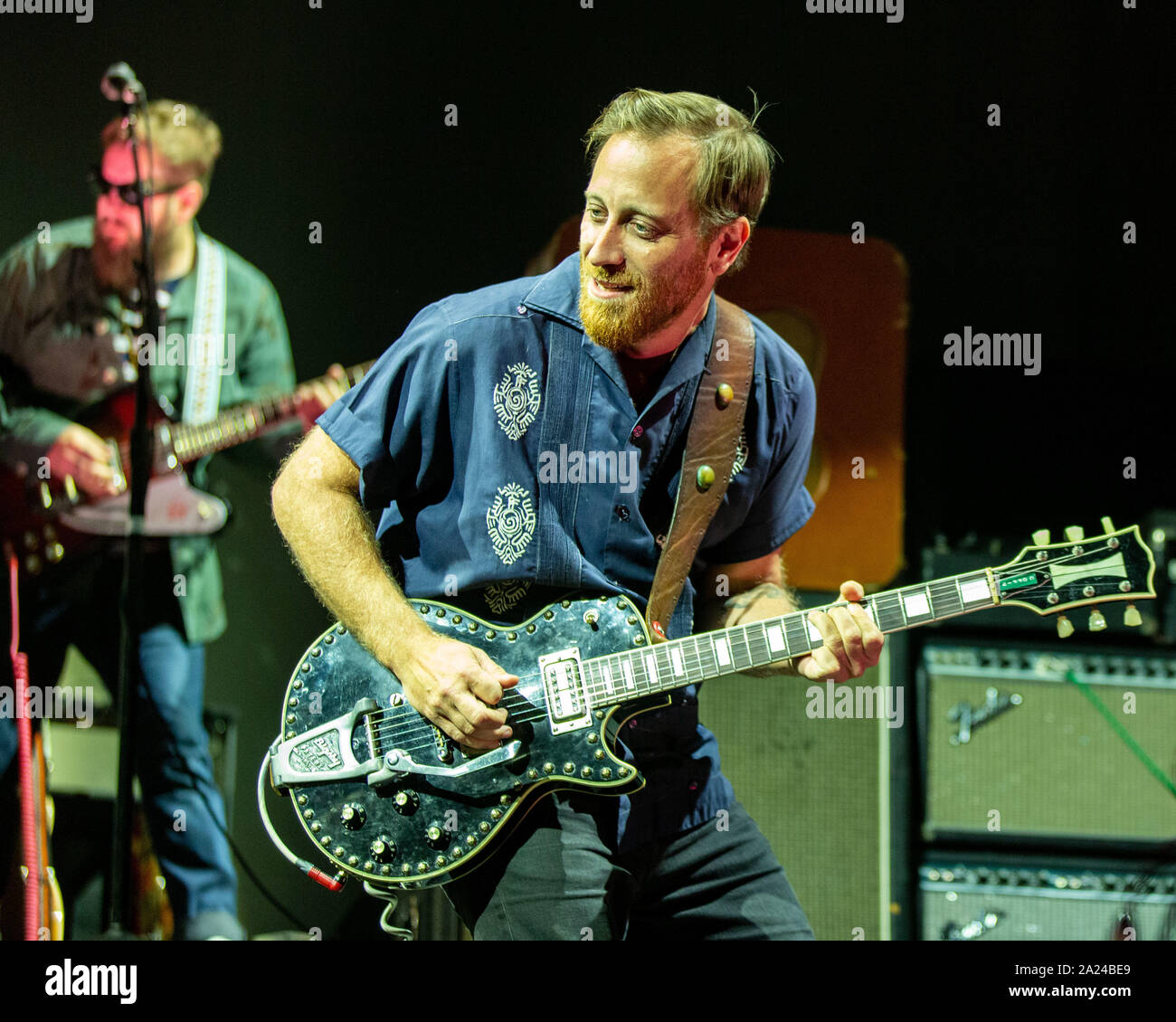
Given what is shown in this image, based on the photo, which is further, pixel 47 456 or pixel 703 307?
pixel 47 456

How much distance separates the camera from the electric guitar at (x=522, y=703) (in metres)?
2.50

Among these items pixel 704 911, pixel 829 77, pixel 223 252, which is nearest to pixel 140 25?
pixel 223 252

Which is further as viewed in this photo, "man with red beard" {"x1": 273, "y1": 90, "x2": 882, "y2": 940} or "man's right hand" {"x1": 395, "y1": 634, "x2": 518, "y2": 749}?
"man with red beard" {"x1": 273, "y1": 90, "x2": 882, "y2": 940}

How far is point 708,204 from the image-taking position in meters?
2.71

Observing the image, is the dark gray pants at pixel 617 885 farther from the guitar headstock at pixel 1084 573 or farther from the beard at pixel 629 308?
the beard at pixel 629 308

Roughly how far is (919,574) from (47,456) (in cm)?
217

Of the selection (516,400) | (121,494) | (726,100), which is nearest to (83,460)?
(121,494)

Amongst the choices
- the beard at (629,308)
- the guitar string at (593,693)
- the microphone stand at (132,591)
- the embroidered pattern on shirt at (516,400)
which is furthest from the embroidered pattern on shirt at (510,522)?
the microphone stand at (132,591)

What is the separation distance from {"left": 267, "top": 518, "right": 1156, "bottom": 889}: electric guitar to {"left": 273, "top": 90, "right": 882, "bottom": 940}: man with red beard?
63 mm

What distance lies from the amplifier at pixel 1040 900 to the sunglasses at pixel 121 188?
250 centimetres

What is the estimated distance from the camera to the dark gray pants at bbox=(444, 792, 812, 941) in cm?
242

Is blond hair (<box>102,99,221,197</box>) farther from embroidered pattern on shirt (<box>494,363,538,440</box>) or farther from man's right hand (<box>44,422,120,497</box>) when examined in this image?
embroidered pattern on shirt (<box>494,363,538,440</box>)

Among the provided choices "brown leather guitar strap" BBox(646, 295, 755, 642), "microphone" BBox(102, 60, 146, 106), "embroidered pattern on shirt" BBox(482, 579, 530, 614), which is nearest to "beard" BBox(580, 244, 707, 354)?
"brown leather guitar strap" BBox(646, 295, 755, 642)

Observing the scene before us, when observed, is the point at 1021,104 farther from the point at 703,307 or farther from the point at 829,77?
the point at 703,307
